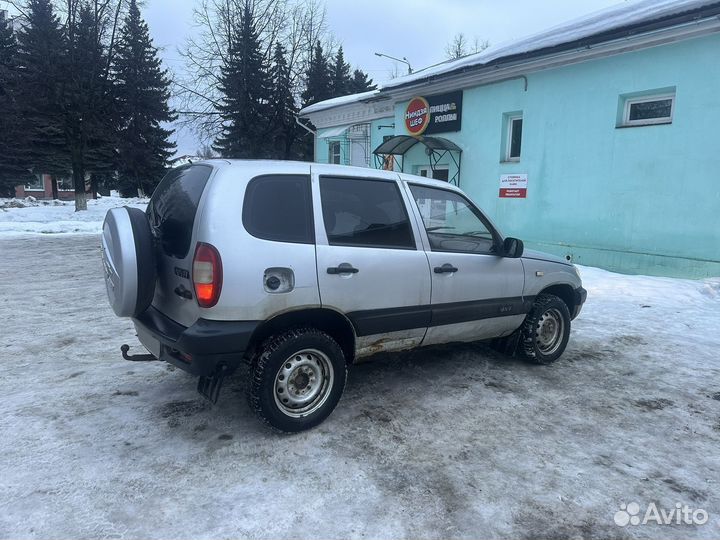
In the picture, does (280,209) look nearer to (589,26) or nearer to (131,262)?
(131,262)

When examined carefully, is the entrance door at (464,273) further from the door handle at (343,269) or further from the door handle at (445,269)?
the door handle at (343,269)

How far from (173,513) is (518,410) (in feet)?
8.46

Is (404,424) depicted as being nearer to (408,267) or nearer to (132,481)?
(408,267)

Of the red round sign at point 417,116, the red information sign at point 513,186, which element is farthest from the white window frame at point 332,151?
the red information sign at point 513,186

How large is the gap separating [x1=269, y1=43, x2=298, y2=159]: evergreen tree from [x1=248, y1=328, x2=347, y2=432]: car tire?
26.5 m

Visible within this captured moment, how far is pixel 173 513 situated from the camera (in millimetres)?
2449

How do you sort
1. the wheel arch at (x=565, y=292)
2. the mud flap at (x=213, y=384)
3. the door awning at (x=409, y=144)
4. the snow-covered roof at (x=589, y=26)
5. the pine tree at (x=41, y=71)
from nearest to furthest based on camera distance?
the mud flap at (x=213, y=384)
the wheel arch at (x=565, y=292)
the snow-covered roof at (x=589, y=26)
the door awning at (x=409, y=144)
the pine tree at (x=41, y=71)

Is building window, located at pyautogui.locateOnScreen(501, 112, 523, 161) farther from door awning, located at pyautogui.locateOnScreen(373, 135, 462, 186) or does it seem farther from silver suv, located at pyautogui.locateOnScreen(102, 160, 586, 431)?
silver suv, located at pyautogui.locateOnScreen(102, 160, 586, 431)

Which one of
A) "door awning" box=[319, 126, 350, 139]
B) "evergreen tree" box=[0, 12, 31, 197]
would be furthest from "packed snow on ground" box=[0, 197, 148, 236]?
"door awning" box=[319, 126, 350, 139]

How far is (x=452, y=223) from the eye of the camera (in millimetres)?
4113

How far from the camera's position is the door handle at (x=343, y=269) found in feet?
10.5

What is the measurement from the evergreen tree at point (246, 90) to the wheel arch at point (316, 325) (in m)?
26.1

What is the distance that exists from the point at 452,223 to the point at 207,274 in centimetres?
218

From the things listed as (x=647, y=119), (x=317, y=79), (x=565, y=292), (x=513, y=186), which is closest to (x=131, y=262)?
(x=565, y=292)
